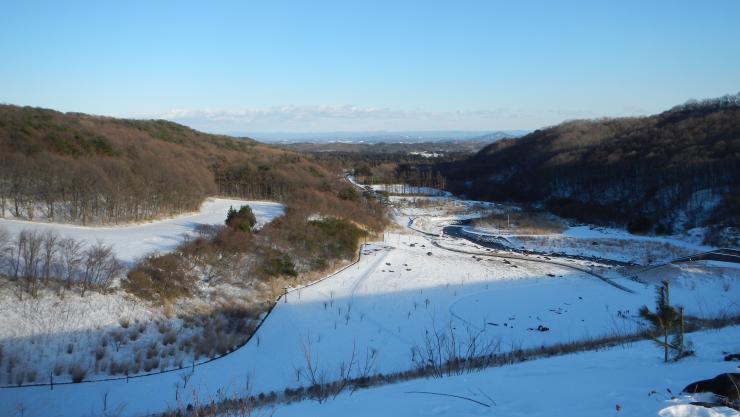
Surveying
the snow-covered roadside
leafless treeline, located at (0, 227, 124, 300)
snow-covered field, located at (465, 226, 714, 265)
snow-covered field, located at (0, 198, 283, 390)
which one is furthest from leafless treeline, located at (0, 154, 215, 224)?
snow-covered field, located at (465, 226, 714, 265)

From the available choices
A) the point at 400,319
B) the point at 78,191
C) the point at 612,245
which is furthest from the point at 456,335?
the point at 612,245

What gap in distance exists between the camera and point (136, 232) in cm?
2123

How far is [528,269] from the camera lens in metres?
24.0

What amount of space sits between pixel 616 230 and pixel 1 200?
40570mm

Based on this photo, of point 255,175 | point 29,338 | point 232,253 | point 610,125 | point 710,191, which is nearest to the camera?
point 29,338

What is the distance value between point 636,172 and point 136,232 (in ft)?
157

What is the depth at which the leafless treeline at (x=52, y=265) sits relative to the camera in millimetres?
13664

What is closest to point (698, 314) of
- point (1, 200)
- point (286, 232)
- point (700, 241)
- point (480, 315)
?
point (480, 315)

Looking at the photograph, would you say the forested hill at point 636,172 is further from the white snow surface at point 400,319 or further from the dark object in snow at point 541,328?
the dark object in snow at point 541,328

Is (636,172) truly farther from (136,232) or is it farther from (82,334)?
(82,334)

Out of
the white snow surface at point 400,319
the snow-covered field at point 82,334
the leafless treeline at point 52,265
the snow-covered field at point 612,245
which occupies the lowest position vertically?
the snow-covered field at point 612,245

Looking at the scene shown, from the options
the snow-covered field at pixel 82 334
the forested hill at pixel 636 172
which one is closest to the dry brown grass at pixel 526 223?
→ the forested hill at pixel 636 172

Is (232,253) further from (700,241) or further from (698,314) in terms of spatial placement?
(700,241)

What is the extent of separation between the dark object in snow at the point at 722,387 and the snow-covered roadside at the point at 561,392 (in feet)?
0.49
